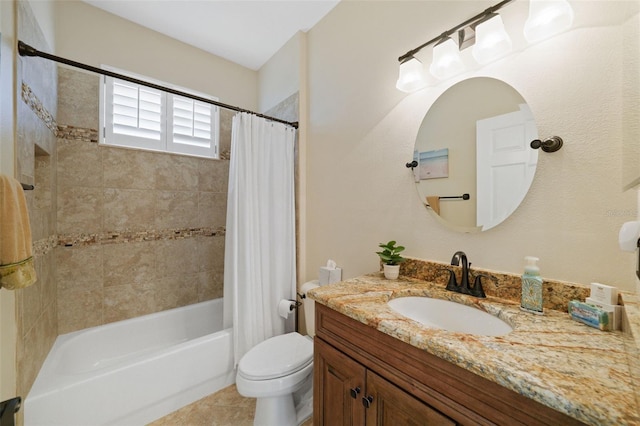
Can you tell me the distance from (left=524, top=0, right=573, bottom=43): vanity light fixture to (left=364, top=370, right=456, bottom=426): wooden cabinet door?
4.26 feet

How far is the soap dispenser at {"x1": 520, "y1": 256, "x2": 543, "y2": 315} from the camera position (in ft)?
2.75

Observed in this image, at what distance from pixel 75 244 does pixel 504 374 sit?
256 centimetres

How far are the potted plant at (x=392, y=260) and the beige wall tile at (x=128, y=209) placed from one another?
6.55 ft

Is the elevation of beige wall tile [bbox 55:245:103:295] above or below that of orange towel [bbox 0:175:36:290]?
below

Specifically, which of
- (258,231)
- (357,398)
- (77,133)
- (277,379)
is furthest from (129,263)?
(357,398)

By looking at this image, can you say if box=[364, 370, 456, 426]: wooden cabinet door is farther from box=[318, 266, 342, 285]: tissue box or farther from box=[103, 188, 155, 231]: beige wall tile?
box=[103, 188, 155, 231]: beige wall tile

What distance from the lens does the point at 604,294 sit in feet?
2.39

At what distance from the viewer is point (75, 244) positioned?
181 centimetres

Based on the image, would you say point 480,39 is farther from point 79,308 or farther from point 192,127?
point 79,308

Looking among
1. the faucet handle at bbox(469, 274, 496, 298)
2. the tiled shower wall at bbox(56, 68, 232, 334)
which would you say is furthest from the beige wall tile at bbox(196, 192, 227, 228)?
the faucet handle at bbox(469, 274, 496, 298)

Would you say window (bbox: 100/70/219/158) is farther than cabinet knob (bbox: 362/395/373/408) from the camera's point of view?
Yes

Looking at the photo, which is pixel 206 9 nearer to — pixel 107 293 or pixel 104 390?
pixel 107 293

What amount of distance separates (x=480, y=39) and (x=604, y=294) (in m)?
1.01

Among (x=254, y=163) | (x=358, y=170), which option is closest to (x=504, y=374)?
(x=358, y=170)
